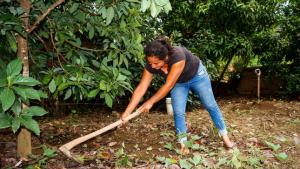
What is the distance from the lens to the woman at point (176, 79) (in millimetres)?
3824

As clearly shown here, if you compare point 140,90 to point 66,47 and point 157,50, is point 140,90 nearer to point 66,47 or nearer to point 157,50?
point 157,50

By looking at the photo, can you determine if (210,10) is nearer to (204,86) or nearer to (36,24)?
(204,86)

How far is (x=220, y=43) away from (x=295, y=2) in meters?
2.11

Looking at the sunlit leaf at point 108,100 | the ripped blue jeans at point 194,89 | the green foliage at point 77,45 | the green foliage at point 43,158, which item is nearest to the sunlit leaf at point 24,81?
the green foliage at point 77,45

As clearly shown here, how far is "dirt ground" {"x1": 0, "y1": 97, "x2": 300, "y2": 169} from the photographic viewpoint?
13.0 feet

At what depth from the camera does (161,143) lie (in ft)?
15.6

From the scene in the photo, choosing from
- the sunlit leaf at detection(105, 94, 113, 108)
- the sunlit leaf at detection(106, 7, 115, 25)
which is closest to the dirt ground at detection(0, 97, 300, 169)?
the sunlit leaf at detection(105, 94, 113, 108)

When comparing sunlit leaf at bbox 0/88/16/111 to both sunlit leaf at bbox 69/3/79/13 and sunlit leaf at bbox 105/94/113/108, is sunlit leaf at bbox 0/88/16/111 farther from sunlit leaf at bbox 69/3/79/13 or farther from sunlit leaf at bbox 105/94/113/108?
sunlit leaf at bbox 69/3/79/13

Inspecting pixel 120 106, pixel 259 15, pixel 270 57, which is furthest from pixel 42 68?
pixel 270 57

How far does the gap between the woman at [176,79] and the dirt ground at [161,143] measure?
1.02 feet

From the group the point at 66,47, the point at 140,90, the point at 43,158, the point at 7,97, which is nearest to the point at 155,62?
the point at 140,90

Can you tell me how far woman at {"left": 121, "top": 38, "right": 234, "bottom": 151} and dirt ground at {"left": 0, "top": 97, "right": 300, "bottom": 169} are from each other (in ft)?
1.02

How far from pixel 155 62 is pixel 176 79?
27cm

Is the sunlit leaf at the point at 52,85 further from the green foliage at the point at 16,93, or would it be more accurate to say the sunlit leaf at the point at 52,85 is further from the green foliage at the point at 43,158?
the green foliage at the point at 43,158
